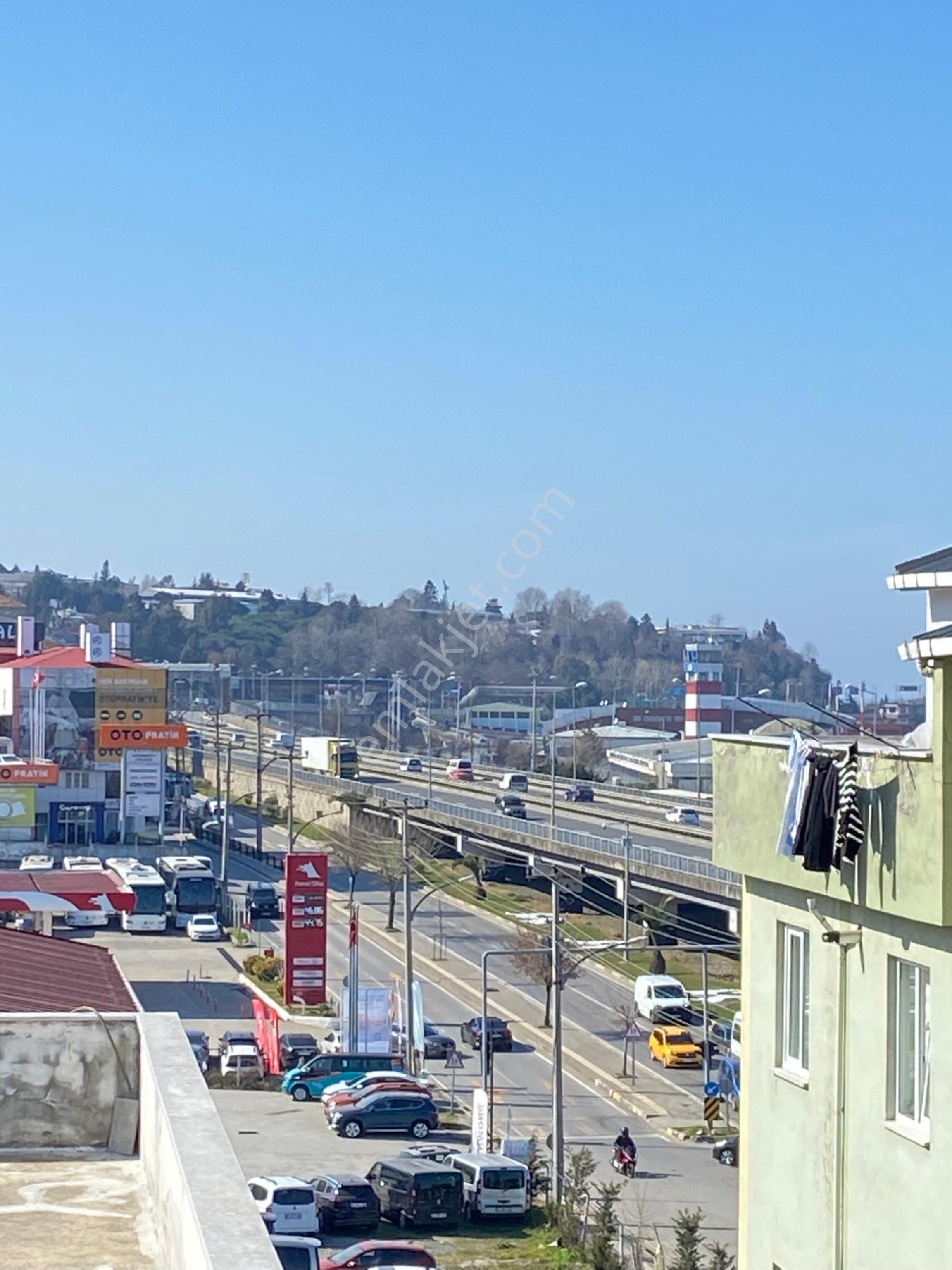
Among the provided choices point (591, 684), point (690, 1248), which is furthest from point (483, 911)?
point (591, 684)

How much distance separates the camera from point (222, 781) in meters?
Result: 101

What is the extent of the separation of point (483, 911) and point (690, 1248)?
40.7 meters

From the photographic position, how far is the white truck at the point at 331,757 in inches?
3329

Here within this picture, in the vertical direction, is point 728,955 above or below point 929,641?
below

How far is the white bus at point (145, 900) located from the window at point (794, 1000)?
1734 inches

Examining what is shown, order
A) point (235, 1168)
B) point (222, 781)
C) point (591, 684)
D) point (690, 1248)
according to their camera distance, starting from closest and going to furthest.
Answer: point (235, 1168) < point (690, 1248) < point (222, 781) < point (591, 684)

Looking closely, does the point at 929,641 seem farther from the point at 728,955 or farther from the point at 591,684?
the point at 591,684

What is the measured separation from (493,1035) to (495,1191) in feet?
41.4

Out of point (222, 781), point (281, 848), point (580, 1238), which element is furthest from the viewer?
point (222, 781)

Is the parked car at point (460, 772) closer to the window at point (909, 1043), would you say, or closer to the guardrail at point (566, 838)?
the guardrail at point (566, 838)

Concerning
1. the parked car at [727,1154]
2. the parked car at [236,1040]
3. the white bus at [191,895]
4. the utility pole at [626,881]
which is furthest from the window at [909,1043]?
the white bus at [191,895]

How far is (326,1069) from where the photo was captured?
34.2m

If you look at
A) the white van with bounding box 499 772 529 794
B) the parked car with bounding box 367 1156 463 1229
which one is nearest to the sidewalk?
the parked car with bounding box 367 1156 463 1229

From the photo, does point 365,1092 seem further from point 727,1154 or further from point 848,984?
point 848,984
